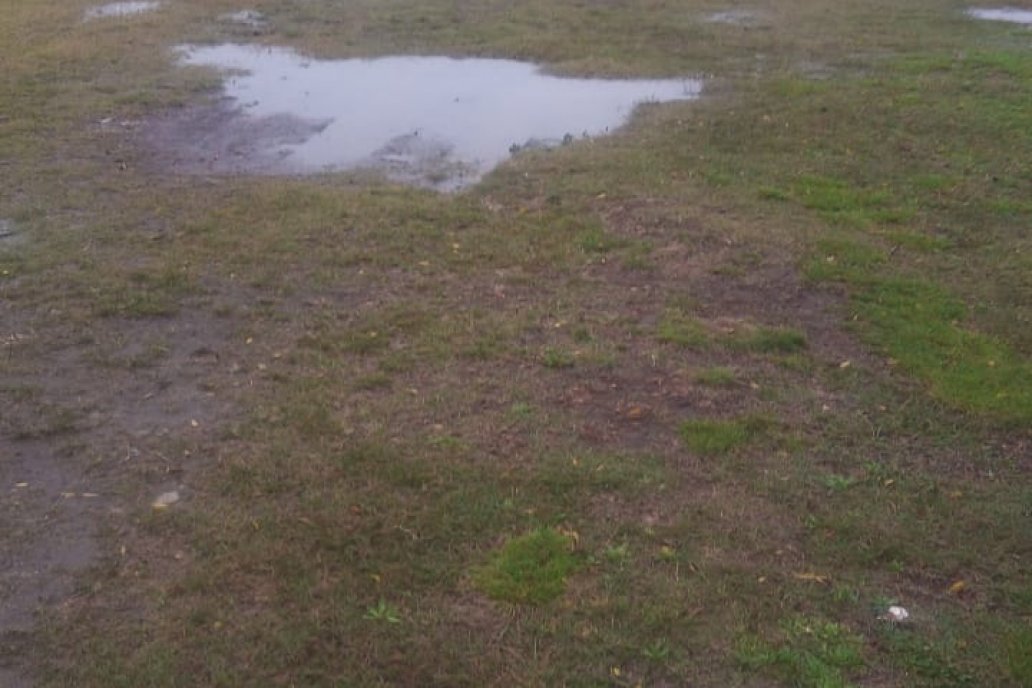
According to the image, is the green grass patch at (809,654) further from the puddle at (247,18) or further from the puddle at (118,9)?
the puddle at (118,9)

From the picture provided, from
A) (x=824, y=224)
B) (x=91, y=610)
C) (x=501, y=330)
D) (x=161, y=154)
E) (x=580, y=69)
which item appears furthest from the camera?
(x=580, y=69)

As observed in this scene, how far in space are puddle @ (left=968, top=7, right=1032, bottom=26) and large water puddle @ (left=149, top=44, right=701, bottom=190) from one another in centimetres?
618

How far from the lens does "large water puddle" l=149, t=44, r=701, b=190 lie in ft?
32.7

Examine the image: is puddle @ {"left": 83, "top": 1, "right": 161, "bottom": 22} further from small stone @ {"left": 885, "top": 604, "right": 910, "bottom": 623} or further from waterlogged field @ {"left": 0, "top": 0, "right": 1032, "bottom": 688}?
small stone @ {"left": 885, "top": 604, "right": 910, "bottom": 623}

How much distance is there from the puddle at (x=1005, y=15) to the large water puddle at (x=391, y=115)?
618cm

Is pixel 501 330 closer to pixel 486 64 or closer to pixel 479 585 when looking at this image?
pixel 479 585

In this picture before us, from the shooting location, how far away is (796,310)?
22.6 ft

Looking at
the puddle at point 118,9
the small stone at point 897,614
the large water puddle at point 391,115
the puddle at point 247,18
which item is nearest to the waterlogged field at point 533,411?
the small stone at point 897,614

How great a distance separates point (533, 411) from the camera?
222 inches

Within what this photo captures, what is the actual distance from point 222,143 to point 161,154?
0.61 meters

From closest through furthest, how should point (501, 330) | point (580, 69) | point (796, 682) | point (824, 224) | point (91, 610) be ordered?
point (796, 682) → point (91, 610) → point (501, 330) → point (824, 224) → point (580, 69)

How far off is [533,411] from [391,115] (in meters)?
6.31

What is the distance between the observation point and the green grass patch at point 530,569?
434 centimetres

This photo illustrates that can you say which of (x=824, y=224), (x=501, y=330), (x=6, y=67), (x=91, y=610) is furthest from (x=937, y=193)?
(x=6, y=67)
